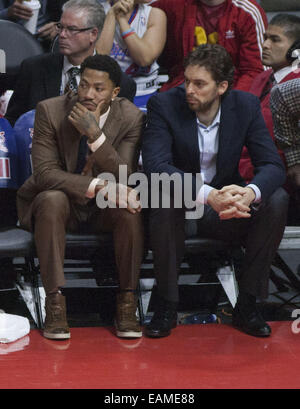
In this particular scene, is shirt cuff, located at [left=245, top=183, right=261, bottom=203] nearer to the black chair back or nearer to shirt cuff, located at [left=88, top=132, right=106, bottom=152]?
shirt cuff, located at [left=88, top=132, right=106, bottom=152]

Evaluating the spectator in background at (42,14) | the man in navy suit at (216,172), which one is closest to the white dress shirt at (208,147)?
the man in navy suit at (216,172)

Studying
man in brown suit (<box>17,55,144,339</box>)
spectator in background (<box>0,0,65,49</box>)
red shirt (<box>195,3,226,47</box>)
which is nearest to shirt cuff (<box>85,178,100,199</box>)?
man in brown suit (<box>17,55,144,339</box>)

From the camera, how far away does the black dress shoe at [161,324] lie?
9.12 ft

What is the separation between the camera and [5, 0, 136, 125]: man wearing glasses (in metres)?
3.43

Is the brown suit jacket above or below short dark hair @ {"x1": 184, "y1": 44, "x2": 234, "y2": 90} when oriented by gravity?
below

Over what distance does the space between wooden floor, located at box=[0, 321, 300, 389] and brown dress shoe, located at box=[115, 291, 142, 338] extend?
0.03 m

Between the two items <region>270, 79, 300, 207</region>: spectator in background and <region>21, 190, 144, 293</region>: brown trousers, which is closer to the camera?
<region>21, 190, 144, 293</region>: brown trousers

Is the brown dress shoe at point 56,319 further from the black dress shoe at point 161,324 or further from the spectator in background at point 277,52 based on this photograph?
the spectator in background at point 277,52

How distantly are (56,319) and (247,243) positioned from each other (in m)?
0.78

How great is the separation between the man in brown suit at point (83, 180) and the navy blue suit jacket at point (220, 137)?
11cm

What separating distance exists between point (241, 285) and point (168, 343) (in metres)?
0.37

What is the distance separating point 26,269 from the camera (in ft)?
9.75
